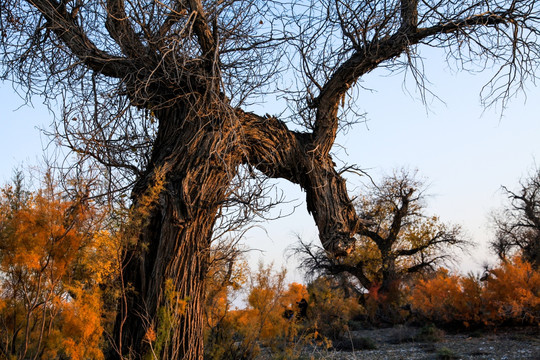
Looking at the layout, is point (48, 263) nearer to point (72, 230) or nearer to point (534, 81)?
point (72, 230)

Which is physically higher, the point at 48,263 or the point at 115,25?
the point at 115,25

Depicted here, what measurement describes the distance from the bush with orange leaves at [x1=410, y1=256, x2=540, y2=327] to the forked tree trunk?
27.7 feet

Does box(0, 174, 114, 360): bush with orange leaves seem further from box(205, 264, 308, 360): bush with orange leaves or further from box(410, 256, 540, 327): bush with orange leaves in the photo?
box(410, 256, 540, 327): bush with orange leaves

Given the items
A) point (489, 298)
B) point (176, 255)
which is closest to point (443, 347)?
point (489, 298)

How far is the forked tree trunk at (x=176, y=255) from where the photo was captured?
3.32 meters

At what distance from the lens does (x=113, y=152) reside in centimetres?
416

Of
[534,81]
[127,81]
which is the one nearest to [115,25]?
[127,81]

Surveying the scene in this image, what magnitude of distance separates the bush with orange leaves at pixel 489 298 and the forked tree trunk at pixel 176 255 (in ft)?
27.7

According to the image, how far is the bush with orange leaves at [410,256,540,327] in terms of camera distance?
9609 mm

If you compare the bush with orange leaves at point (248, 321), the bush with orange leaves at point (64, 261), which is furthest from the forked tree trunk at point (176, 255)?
the bush with orange leaves at point (248, 321)

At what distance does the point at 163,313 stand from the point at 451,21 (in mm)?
3609

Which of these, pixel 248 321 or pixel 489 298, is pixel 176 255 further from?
pixel 489 298

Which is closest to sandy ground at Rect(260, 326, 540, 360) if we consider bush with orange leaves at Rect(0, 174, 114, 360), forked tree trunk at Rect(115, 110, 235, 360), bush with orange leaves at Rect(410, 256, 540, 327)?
bush with orange leaves at Rect(410, 256, 540, 327)

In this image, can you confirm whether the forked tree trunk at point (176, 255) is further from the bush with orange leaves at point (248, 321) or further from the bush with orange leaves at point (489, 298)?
the bush with orange leaves at point (489, 298)
